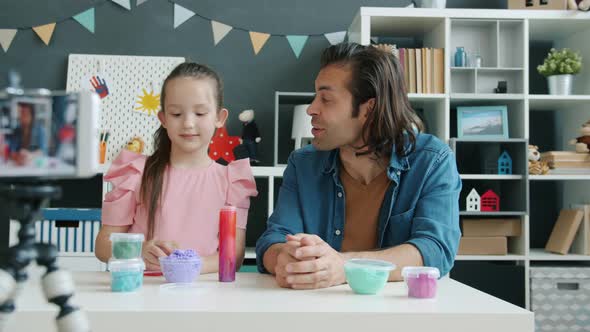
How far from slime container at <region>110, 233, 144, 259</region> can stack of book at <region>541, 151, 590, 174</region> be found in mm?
2355

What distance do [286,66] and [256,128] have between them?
1.35 feet

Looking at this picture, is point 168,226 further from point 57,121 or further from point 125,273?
point 57,121

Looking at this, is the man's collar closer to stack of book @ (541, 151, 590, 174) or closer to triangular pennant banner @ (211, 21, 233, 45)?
stack of book @ (541, 151, 590, 174)

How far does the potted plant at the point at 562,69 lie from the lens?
9.66 ft

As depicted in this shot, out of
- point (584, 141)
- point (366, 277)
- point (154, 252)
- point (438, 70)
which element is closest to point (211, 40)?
point (438, 70)

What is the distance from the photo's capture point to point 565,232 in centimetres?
296

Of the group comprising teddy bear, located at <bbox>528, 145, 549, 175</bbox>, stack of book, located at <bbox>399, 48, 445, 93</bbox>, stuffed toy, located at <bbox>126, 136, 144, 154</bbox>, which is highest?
stack of book, located at <bbox>399, 48, 445, 93</bbox>

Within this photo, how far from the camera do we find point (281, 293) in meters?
1.00

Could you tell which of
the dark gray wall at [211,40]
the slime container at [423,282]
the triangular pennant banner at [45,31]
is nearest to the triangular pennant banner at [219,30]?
the dark gray wall at [211,40]

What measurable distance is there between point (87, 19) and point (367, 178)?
2.31 meters

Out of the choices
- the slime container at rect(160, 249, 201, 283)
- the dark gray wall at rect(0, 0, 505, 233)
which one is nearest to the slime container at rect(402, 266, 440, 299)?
the slime container at rect(160, 249, 201, 283)

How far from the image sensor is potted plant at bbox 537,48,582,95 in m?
2.94

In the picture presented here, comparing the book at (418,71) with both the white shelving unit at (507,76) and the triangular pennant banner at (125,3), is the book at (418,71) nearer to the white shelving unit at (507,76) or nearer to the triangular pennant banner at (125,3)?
the white shelving unit at (507,76)

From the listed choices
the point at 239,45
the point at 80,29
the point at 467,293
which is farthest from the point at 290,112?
the point at 467,293
